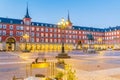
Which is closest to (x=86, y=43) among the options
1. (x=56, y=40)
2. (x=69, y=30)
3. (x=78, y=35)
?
(x=78, y=35)

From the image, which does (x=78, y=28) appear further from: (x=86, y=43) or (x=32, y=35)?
(x=32, y=35)

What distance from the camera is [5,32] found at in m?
69.1

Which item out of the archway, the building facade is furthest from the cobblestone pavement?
the archway

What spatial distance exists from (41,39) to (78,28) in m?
24.9

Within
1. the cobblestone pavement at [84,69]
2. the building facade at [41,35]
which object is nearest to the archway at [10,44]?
the building facade at [41,35]

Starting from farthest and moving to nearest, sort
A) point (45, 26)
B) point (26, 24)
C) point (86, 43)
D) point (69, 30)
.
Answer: point (86, 43), point (69, 30), point (45, 26), point (26, 24)

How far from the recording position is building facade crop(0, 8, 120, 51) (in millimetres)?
69562

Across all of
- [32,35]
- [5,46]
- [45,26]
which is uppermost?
[45,26]

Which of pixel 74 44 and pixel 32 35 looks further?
pixel 74 44

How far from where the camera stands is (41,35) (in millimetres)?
79500

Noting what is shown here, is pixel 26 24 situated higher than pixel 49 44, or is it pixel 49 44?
pixel 26 24

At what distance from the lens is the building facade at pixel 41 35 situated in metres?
69.6

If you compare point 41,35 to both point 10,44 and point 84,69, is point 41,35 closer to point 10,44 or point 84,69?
point 10,44

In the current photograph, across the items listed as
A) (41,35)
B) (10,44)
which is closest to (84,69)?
(10,44)
